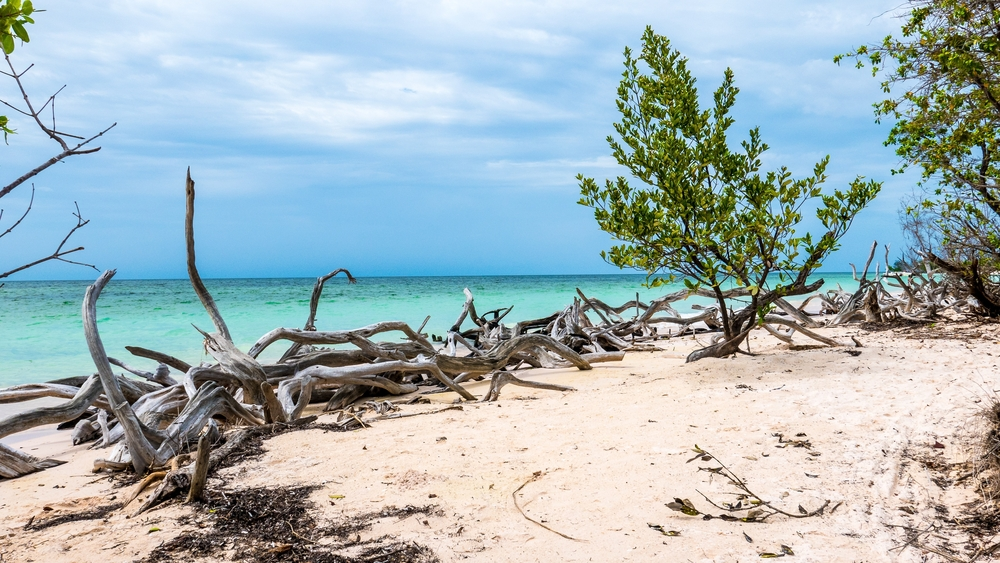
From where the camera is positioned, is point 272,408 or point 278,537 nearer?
point 278,537

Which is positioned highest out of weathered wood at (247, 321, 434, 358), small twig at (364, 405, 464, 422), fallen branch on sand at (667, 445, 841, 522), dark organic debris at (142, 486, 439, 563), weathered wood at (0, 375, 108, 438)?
weathered wood at (247, 321, 434, 358)

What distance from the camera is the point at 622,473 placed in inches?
147

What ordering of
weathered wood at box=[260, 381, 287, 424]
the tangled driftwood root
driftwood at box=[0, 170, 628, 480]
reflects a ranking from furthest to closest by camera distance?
1. weathered wood at box=[260, 381, 287, 424]
2. the tangled driftwood root
3. driftwood at box=[0, 170, 628, 480]

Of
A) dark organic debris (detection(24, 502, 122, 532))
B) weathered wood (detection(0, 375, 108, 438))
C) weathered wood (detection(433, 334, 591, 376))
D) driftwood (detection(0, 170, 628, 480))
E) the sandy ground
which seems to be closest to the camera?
the sandy ground

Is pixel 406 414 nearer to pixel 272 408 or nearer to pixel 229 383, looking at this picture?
pixel 272 408

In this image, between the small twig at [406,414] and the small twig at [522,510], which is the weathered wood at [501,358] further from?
the small twig at [522,510]

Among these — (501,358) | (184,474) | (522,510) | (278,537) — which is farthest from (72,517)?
(501,358)

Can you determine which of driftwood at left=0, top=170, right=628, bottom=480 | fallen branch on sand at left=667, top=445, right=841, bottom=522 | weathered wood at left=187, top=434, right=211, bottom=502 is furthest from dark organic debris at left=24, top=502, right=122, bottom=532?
fallen branch on sand at left=667, top=445, right=841, bottom=522

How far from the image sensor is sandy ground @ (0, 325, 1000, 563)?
2969 millimetres

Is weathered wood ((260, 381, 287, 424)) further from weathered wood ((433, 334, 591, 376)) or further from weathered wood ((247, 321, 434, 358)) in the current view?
weathered wood ((433, 334, 591, 376))

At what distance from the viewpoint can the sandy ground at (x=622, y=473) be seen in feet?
9.74

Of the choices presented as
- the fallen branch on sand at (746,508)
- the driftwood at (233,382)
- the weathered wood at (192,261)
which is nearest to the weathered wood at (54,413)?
the driftwood at (233,382)

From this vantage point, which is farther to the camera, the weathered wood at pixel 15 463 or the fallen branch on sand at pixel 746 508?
the weathered wood at pixel 15 463

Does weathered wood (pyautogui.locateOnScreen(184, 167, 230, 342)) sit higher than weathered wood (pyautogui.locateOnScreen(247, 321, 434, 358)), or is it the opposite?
weathered wood (pyautogui.locateOnScreen(184, 167, 230, 342))
